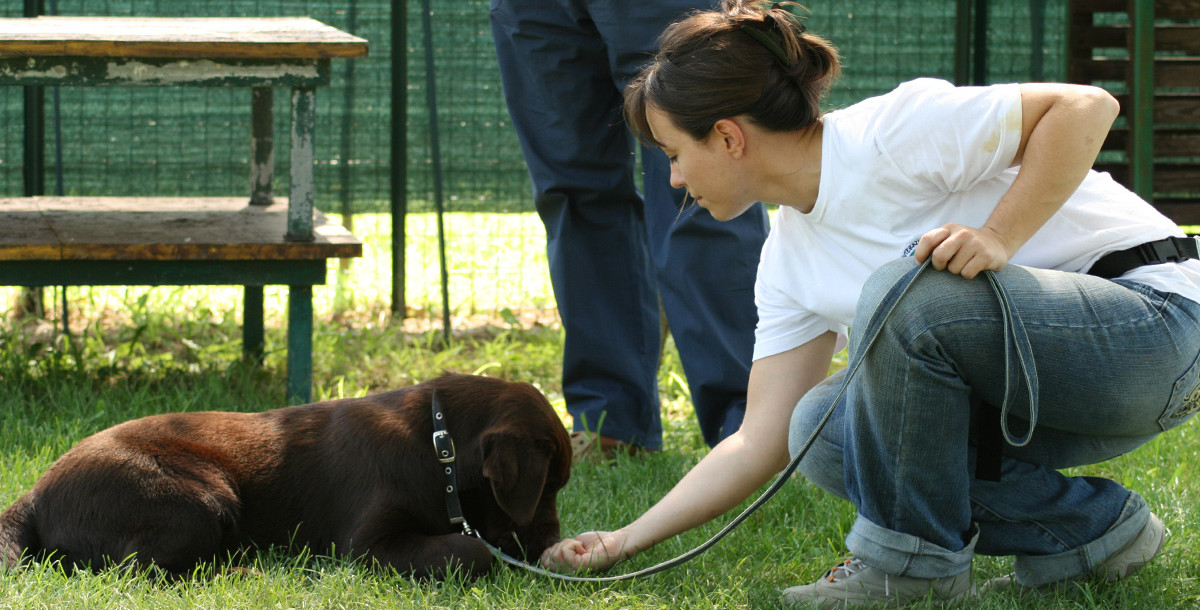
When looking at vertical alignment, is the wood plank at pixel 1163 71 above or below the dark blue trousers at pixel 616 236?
above

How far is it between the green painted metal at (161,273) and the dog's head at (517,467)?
1.52 m

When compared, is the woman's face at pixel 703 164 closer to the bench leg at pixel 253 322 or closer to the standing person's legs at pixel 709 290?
the standing person's legs at pixel 709 290

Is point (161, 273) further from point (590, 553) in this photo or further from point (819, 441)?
point (819, 441)

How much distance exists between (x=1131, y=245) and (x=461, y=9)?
4193mm

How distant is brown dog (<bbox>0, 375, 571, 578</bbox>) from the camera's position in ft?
8.22

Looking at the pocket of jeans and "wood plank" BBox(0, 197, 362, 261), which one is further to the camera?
"wood plank" BBox(0, 197, 362, 261)

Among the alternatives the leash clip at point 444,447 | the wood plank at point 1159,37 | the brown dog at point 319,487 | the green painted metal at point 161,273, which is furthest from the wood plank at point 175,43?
the wood plank at point 1159,37

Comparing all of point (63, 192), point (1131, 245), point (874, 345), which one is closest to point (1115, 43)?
point (1131, 245)

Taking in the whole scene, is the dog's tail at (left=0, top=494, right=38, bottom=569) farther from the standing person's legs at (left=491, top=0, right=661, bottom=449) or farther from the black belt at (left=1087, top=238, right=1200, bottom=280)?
the black belt at (left=1087, top=238, right=1200, bottom=280)

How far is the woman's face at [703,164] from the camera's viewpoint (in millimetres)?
2324

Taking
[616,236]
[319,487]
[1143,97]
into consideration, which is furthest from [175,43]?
[1143,97]

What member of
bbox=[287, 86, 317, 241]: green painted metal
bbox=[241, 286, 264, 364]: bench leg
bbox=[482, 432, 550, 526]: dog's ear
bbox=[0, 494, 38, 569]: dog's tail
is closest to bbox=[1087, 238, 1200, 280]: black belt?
bbox=[482, 432, 550, 526]: dog's ear

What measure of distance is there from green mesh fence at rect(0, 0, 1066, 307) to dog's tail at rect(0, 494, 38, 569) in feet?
11.0

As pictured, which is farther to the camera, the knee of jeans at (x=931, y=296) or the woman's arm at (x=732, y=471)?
the woman's arm at (x=732, y=471)
